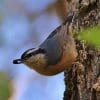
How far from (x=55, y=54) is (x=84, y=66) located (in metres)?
0.33

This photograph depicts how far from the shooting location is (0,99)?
1.02 m

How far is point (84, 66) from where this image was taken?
143 cm

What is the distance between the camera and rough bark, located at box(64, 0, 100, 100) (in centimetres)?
133

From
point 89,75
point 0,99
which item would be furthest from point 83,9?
point 0,99

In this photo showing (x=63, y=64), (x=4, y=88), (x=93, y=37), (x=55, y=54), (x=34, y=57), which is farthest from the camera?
(x=34, y=57)

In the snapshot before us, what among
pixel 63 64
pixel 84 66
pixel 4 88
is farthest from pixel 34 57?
pixel 4 88

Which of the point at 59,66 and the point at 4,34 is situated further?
the point at 4,34

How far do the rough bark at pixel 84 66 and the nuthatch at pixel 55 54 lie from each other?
2.5 inches

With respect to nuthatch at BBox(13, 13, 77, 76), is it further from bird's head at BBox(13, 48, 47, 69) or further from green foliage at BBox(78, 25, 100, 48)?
green foliage at BBox(78, 25, 100, 48)

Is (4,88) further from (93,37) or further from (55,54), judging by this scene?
(55,54)

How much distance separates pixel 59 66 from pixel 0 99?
672 millimetres

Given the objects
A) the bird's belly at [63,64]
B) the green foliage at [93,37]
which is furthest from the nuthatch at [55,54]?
the green foliage at [93,37]

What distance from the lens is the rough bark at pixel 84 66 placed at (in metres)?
1.33

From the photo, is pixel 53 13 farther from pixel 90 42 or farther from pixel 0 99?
pixel 90 42
